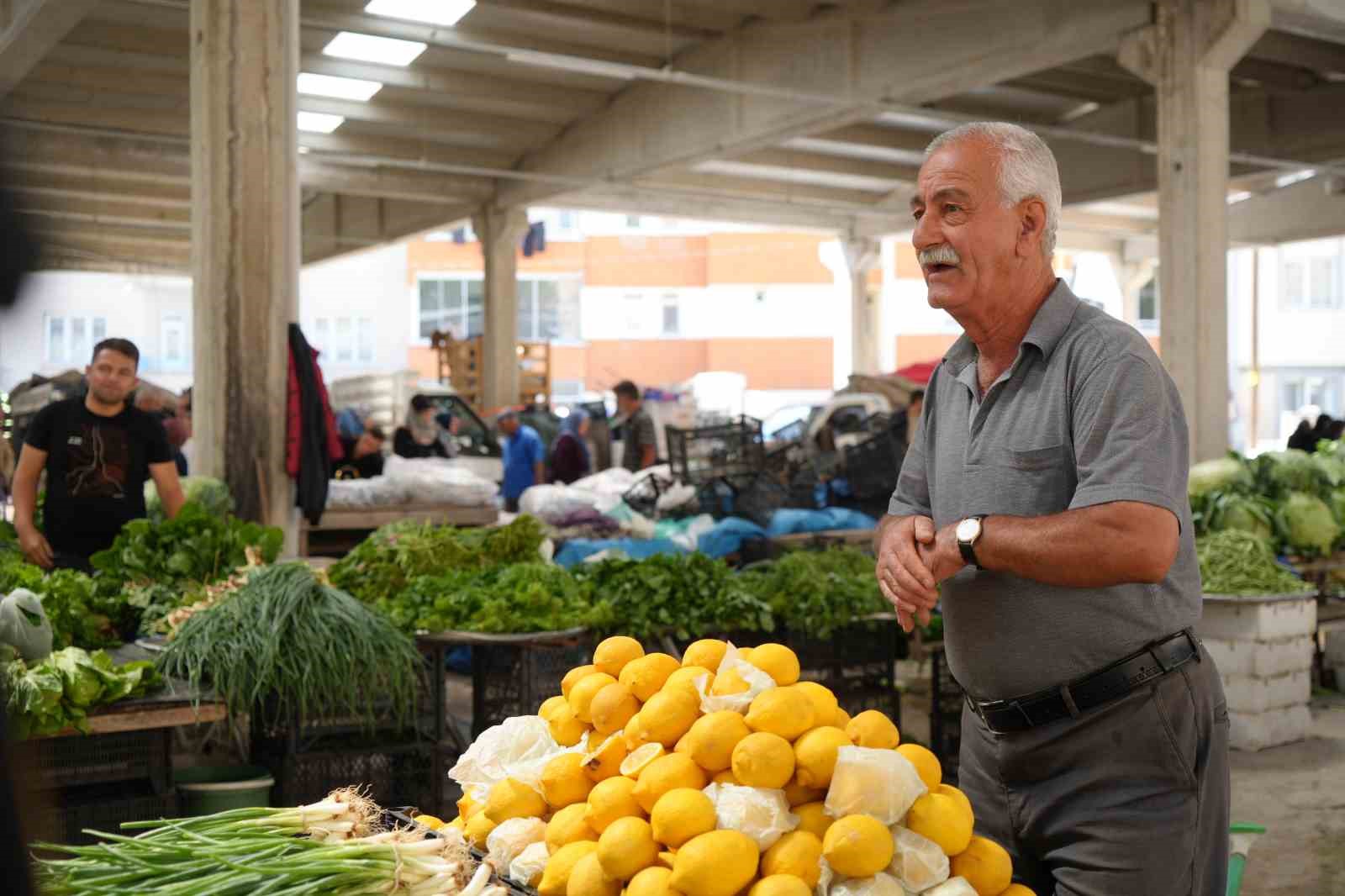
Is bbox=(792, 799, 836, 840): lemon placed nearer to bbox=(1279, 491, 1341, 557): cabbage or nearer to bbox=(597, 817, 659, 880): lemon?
bbox=(597, 817, 659, 880): lemon

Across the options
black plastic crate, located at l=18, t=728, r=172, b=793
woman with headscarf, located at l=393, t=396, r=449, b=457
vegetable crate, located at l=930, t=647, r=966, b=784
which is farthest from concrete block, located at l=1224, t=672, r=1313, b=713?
woman with headscarf, located at l=393, t=396, r=449, b=457

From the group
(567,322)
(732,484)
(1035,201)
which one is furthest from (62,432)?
(567,322)

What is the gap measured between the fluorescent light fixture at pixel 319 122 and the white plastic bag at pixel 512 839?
48.8 ft

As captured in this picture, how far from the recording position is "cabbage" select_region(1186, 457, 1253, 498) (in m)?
9.19

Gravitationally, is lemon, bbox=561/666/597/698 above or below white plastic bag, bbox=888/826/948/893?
above

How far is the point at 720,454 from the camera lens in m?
11.1

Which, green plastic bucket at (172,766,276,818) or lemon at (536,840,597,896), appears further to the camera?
green plastic bucket at (172,766,276,818)

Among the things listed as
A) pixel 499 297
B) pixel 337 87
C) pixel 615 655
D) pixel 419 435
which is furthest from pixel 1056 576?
pixel 499 297

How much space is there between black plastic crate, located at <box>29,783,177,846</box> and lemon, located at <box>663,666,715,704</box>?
276 cm

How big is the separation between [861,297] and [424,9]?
42.2 ft

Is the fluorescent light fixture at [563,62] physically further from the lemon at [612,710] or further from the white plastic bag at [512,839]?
the white plastic bag at [512,839]

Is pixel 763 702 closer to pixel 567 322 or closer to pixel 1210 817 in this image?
pixel 1210 817

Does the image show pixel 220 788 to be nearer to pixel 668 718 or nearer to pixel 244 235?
pixel 668 718

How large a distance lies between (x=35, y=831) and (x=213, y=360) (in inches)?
278
